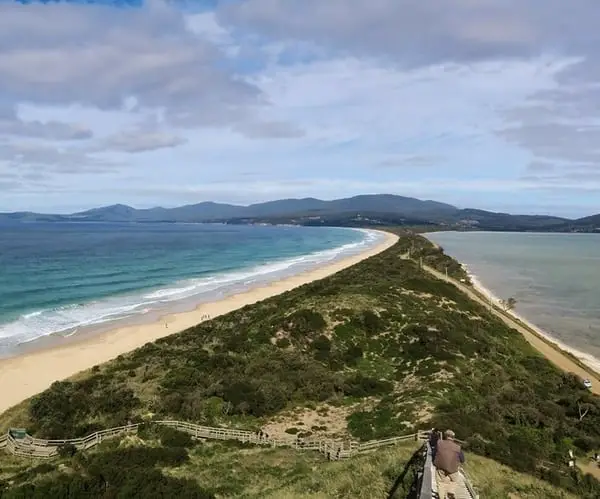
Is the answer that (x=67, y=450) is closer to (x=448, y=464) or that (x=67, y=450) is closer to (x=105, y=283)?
(x=448, y=464)

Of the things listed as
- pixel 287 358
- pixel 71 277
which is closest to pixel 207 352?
pixel 287 358

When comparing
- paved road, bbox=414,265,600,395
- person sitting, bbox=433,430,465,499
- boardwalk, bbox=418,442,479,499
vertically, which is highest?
person sitting, bbox=433,430,465,499

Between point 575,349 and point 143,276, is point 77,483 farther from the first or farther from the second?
point 143,276

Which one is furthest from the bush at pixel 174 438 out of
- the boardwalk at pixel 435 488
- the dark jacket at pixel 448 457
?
the dark jacket at pixel 448 457

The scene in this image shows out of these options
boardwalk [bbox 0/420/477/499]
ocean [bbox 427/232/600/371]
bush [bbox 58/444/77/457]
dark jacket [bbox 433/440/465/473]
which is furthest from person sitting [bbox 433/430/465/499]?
ocean [bbox 427/232/600/371]

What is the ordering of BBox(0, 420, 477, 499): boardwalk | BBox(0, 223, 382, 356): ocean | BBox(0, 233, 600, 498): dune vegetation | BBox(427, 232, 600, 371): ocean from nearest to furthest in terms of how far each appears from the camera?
BBox(0, 233, 600, 498): dune vegetation, BBox(0, 420, 477, 499): boardwalk, BBox(0, 223, 382, 356): ocean, BBox(427, 232, 600, 371): ocean

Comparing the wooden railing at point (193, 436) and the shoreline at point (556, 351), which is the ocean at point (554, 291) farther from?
the wooden railing at point (193, 436)

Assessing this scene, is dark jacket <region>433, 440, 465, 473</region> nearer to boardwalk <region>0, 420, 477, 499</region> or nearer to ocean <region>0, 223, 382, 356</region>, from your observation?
boardwalk <region>0, 420, 477, 499</region>
